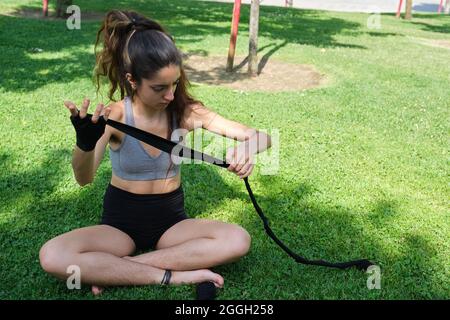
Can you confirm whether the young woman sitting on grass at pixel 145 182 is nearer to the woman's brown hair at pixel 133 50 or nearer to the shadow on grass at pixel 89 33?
the woman's brown hair at pixel 133 50

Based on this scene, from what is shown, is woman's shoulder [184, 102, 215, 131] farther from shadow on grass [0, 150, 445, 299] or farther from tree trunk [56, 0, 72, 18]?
tree trunk [56, 0, 72, 18]

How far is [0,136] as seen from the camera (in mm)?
4922

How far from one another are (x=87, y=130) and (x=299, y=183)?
2323mm

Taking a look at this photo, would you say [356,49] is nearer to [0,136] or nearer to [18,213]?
[0,136]

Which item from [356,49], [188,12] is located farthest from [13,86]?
[188,12]

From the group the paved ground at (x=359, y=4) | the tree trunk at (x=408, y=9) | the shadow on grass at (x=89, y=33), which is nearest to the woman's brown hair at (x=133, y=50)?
the shadow on grass at (x=89, y=33)

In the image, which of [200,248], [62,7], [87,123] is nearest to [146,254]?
[200,248]

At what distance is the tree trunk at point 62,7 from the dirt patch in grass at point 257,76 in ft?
17.4

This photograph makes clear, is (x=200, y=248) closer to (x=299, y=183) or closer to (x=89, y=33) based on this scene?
(x=299, y=183)

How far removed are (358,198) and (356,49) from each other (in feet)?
24.9

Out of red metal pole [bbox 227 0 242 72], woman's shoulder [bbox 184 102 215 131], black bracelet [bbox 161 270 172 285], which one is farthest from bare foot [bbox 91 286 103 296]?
red metal pole [bbox 227 0 242 72]

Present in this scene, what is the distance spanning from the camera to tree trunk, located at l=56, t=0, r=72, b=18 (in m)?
13.0

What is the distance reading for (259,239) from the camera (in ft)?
11.2

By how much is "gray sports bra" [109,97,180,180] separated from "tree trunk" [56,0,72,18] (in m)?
11.2
